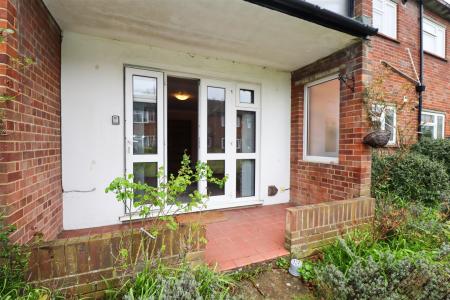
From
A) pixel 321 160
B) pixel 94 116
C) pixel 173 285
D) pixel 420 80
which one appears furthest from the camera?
pixel 420 80

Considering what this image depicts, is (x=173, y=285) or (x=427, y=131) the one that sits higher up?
(x=427, y=131)

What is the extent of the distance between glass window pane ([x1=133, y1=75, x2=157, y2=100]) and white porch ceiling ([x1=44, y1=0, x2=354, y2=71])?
21.5 inches

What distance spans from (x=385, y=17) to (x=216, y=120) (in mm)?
5097

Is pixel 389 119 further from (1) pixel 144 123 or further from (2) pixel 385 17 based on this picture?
(1) pixel 144 123

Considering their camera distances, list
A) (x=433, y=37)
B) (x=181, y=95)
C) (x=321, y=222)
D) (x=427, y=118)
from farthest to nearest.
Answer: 1. (x=433, y=37)
2. (x=427, y=118)
3. (x=181, y=95)
4. (x=321, y=222)

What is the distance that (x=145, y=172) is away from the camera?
3.57 meters

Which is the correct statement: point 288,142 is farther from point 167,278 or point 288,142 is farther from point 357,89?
point 167,278

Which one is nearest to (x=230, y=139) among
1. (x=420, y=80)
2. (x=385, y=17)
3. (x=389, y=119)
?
(x=389, y=119)

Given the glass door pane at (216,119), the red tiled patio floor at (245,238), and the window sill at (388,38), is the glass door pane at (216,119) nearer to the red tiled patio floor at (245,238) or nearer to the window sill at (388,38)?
the red tiled patio floor at (245,238)

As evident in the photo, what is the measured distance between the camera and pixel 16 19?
1.86 meters

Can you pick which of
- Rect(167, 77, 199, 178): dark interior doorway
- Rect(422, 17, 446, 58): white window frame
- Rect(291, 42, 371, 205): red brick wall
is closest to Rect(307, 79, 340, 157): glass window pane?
Rect(291, 42, 371, 205): red brick wall

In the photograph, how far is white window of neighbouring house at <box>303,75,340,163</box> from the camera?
3.96 metres

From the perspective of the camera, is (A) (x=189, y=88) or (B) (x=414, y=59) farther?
(B) (x=414, y=59)

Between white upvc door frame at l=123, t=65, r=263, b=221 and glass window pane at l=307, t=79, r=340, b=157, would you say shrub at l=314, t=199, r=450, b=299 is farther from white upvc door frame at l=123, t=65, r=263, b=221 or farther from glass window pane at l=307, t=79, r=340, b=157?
white upvc door frame at l=123, t=65, r=263, b=221
